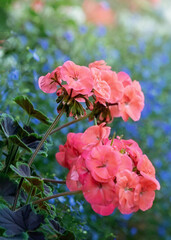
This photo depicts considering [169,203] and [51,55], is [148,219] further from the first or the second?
[51,55]

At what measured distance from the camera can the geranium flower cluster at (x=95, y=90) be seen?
0.84m

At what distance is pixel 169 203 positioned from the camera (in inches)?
86.6

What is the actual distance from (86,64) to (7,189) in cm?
197

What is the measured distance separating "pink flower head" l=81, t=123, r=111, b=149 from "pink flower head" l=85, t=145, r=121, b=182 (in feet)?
0.22

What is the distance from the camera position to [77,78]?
0.84 meters

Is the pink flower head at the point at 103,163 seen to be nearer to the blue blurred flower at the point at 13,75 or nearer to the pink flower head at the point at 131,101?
the pink flower head at the point at 131,101

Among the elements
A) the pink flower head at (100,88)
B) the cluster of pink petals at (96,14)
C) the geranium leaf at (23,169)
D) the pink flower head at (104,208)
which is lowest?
the pink flower head at (104,208)

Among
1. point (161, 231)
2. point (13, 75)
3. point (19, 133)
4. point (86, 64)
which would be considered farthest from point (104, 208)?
point (86, 64)

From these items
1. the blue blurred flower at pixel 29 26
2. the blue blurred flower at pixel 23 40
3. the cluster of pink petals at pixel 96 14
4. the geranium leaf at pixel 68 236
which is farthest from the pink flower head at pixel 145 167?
the cluster of pink petals at pixel 96 14

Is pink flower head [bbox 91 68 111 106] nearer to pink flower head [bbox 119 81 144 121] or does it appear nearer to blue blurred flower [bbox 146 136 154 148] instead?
pink flower head [bbox 119 81 144 121]

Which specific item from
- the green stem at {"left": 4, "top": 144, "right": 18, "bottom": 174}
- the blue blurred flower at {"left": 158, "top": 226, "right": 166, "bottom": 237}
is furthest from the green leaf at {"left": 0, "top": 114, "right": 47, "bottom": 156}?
the blue blurred flower at {"left": 158, "top": 226, "right": 166, "bottom": 237}

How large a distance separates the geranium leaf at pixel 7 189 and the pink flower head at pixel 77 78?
26 centimetres

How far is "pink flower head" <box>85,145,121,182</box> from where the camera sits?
763 mm

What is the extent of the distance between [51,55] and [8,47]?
0.72 metres
